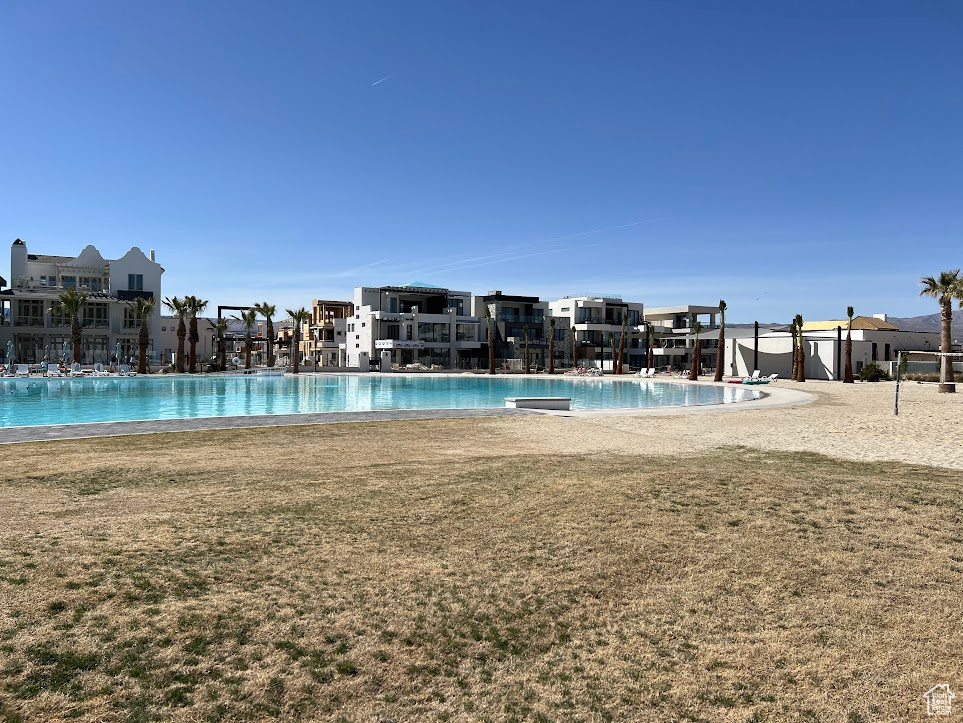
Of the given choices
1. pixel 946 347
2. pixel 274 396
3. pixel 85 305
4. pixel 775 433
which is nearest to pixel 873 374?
pixel 946 347

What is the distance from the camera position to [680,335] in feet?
277

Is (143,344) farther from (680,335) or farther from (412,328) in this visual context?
(680,335)

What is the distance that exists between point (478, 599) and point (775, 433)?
51.1ft

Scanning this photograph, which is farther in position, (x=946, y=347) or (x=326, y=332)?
(x=326, y=332)

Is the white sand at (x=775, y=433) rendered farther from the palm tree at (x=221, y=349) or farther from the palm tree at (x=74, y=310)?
the palm tree at (x=221, y=349)

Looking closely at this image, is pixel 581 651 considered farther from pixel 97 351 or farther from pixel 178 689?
pixel 97 351

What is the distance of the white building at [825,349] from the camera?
60500mm

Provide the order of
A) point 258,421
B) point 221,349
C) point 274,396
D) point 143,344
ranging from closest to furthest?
point 258,421, point 274,396, point 143,344, point 221,349

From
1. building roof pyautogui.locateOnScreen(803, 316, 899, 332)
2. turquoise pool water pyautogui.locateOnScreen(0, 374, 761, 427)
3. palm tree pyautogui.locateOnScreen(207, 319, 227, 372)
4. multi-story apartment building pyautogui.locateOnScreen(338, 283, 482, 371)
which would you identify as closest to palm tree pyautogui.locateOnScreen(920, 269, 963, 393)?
turquoise pool water pyautogui.locateOnScreen(0, 374, 761, 427)

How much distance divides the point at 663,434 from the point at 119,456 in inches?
523

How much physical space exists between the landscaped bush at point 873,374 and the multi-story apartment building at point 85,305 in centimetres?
6884

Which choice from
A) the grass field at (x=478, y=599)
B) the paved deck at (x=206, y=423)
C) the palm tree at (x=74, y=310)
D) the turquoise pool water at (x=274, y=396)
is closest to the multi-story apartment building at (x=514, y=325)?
the turquoise pool water at (x=274, y=396)

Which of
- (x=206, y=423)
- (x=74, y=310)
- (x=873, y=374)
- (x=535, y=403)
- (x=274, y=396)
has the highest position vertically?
(x=74, y=310)

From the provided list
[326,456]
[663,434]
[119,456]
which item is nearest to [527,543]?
[326,456]
